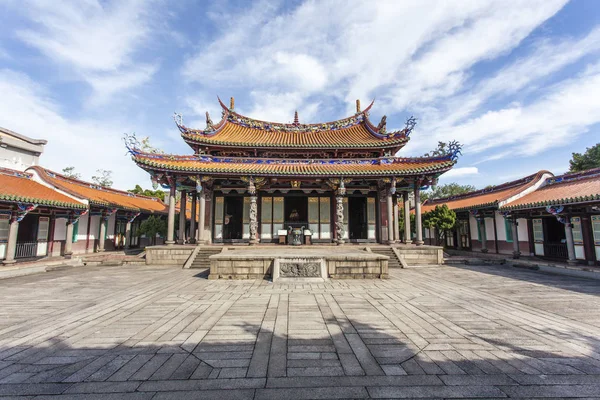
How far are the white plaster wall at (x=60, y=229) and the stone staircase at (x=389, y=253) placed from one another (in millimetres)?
16270

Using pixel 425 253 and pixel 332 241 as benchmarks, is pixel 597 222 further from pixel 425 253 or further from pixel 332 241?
pixel 332 241

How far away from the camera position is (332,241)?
15539 millimetres

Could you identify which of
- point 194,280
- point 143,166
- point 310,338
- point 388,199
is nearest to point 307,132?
point 388,199

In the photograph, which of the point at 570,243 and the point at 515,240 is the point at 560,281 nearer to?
the point at 570,243

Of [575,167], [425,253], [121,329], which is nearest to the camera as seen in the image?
[121,329]

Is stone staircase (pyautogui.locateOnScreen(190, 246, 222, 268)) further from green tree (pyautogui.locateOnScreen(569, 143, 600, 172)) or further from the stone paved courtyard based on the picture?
green tree (pyautogui.locateOnScreen(569, 143, 600, 172))

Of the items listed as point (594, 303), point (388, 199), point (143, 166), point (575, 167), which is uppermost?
point (575, 167)

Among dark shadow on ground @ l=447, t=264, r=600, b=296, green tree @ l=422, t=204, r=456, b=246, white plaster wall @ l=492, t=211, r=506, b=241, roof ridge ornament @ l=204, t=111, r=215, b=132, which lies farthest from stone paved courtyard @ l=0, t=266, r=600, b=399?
roof ridge ornament @ l=204, t=111, r=215, b=132

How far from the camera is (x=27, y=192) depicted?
39.0 feet

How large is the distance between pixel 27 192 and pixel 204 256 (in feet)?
28.3

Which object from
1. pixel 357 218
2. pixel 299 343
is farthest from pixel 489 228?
pixel 299 343

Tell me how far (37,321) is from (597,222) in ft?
56.9

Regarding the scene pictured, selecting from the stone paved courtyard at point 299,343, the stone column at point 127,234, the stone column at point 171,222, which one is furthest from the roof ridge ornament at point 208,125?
the stone paved courtyard at point 299,343

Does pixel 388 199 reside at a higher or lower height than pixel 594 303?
higher
